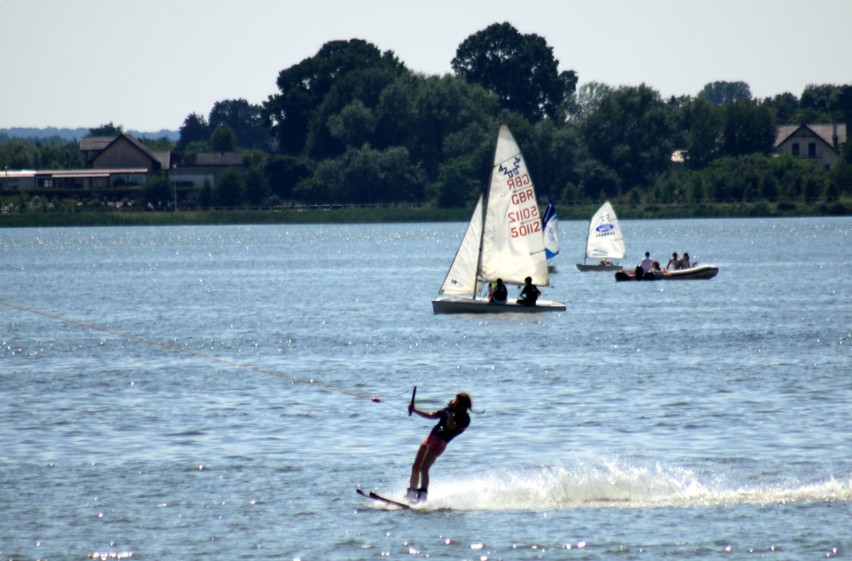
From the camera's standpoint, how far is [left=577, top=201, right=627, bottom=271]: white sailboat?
325ft

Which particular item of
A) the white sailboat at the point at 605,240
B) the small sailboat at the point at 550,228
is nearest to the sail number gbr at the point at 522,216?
the small sailboat at the point at 550,228

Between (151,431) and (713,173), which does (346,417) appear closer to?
(151,431)

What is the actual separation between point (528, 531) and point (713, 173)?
178 metres

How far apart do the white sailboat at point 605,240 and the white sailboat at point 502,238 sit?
112 feet

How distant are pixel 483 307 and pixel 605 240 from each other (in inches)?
1598

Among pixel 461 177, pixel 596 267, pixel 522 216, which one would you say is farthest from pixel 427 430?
pixel 461 177

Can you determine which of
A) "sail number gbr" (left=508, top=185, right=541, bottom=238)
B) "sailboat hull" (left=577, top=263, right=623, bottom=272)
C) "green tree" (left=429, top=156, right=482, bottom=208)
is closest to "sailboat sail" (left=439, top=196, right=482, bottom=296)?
"sail number gbr" (left=508, top=185, right=541, bottom=238)

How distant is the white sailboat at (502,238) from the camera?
6406 cm

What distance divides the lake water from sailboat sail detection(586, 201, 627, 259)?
24.3 meters

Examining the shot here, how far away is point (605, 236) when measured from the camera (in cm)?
10112

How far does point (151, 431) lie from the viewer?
35156mm

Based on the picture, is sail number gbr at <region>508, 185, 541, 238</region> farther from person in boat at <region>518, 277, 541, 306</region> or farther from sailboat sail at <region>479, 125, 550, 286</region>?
person in boat at <region>518, 277, 541, 306</region>

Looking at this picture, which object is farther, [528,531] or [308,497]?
[308,497]

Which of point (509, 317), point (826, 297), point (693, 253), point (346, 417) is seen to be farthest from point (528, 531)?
point (693, 253)
